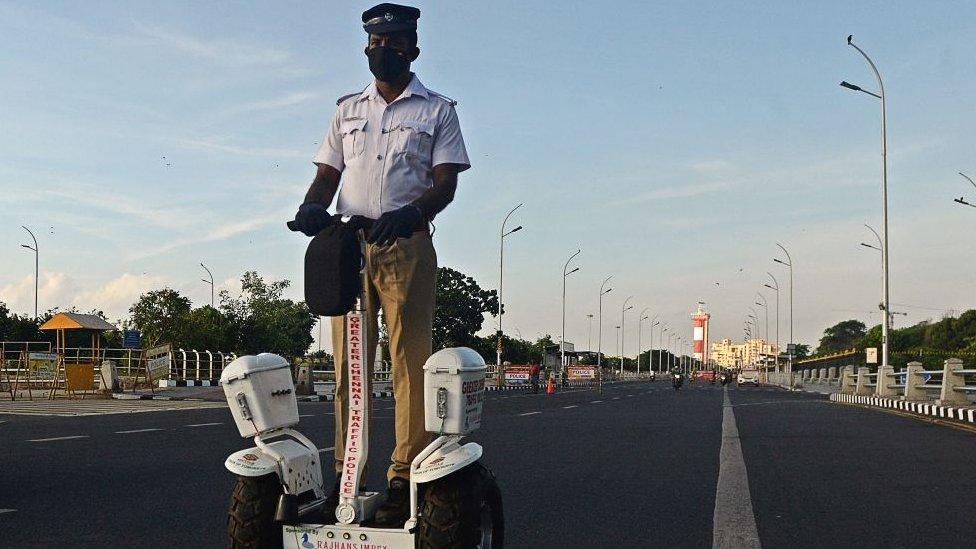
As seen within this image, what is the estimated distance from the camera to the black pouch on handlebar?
3.47 metres

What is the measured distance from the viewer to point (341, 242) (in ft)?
11.4

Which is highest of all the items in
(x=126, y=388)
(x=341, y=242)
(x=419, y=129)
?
(x=419, y=129)

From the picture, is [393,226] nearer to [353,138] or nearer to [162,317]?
[353,138]

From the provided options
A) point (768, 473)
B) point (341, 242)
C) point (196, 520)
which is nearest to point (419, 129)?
point (341, 242)

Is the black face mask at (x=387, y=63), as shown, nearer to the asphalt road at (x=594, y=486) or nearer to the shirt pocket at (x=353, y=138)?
the shirt pocket at (x=353, y=138)

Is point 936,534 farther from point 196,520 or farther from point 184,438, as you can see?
point 184,438

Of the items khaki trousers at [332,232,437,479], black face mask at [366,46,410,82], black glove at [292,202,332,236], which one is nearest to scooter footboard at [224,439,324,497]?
khaki trousers at [332,232,437,479]

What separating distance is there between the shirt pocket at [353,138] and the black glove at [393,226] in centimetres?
47

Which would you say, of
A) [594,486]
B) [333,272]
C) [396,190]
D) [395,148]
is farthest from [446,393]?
[594,486]

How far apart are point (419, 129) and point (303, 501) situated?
1349 mm

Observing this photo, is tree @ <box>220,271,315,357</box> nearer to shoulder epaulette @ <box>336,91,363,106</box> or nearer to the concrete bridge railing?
the concrete bridge railing

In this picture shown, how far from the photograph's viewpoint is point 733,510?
19.3ft

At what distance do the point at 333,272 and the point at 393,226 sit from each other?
244 mm

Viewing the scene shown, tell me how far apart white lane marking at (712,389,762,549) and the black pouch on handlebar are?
220cm
